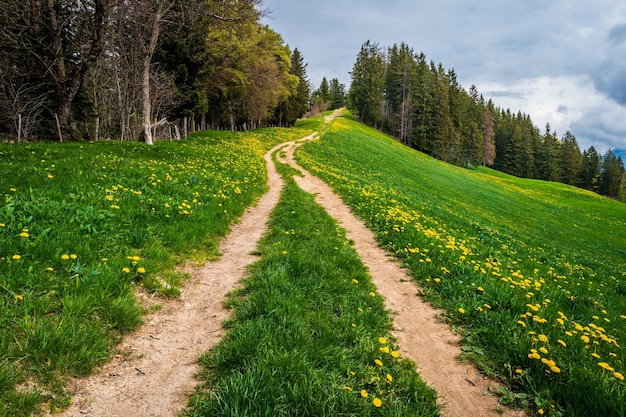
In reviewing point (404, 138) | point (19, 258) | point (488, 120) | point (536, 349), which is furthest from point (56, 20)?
point (488, 120)

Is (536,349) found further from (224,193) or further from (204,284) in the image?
(224,193)

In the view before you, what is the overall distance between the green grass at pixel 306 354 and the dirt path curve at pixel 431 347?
11.5 inches

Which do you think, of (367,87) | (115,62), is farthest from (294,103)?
(115,62)

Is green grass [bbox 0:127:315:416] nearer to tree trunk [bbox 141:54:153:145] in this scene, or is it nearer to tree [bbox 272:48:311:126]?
tree trunk [bbox 141:54:153:145]

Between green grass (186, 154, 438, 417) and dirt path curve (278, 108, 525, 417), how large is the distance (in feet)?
0.96

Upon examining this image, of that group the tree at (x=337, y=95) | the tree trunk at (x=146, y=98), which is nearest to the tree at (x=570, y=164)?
the tree at (x=337, y=95)

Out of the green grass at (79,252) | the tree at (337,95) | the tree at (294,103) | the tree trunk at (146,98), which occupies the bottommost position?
the green grass at (79,252)

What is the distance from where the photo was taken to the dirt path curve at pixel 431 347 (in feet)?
11.4

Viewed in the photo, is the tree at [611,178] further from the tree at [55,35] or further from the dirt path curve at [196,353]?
the tree at [55,35]

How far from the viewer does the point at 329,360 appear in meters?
3.54

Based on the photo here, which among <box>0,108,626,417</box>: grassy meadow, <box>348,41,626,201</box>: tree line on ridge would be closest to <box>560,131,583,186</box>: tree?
<box>348,41,626,201</box>: tree line on ridge

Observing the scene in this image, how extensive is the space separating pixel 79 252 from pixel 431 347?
5451 millimetres

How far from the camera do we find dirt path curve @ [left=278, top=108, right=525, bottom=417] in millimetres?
3473

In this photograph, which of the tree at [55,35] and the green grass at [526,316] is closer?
the green grass at [526,316]
